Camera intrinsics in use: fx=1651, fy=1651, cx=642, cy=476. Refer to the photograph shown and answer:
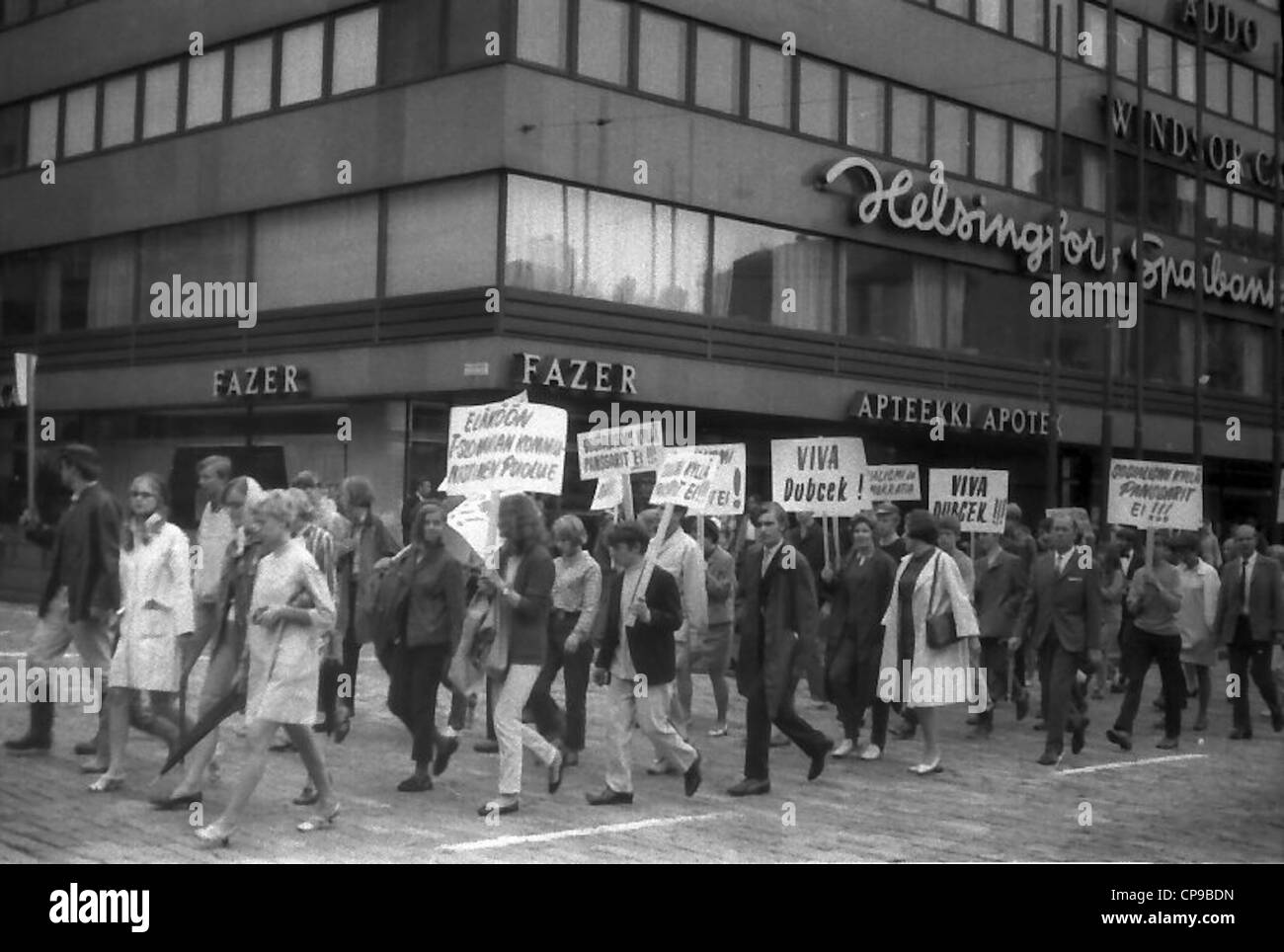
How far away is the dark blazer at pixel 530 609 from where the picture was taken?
945 centimetres

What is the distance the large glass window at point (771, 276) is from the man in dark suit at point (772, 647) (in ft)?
50.9

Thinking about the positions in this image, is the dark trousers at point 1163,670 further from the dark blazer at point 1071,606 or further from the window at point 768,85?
the window at point 768,85

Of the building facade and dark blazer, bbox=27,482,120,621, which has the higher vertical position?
the building facade

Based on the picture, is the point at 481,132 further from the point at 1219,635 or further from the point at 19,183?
the point at 1219,635

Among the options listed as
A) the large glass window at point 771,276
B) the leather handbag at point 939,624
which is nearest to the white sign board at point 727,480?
the leather handbag at point 939,624

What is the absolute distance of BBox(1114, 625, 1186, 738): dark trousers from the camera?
13.0 m

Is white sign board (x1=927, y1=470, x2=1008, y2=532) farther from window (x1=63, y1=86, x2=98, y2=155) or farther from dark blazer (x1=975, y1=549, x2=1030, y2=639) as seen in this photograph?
window (x1=63, y1=86, x2=98, y2=155)

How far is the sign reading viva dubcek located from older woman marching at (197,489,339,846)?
1.63 metres

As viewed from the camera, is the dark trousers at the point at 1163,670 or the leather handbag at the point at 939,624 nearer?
the leather handbag at the point at 939,624

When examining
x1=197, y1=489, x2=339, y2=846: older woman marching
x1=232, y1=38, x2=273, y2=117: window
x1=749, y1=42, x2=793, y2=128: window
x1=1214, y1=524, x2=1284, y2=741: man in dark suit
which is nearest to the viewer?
x1=197, y1=489, x2=339, y2=846: older woman marching

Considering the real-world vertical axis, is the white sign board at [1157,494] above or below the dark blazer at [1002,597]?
above

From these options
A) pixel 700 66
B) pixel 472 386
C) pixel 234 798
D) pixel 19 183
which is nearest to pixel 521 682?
pixel 234 798

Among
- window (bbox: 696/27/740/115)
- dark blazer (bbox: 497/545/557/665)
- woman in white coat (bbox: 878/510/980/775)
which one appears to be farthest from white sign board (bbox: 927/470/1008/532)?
window (bbox: 696/27/740/115)

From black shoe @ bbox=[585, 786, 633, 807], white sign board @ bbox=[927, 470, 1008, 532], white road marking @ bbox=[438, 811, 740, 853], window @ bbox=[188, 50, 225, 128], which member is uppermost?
window @ bbox=[188, 50, 225, 128]
